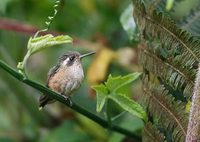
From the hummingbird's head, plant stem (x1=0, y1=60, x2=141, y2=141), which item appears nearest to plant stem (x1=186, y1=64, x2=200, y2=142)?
plant stem (x1=0, y1=60, x2=141, y2=141)

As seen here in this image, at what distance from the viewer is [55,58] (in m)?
4.49

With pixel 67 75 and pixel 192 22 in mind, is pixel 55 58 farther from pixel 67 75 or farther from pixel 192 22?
pixel 192 22

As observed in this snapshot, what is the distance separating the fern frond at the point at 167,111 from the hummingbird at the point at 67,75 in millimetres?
771

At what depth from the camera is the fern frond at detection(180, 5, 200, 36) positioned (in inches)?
106

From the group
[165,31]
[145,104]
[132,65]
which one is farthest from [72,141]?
[165,31]

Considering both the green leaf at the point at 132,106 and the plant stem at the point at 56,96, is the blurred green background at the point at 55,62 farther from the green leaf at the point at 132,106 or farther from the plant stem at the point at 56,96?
the green leaf at the point at 132,106

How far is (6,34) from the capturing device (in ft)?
13.6

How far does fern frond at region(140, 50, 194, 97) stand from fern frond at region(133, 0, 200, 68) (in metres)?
0.04

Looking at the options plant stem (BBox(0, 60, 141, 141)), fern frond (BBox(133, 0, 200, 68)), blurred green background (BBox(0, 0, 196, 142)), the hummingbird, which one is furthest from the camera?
blurred green background (BBox(0, 0, 196, 142))

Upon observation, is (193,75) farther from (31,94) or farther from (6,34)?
(6,34)

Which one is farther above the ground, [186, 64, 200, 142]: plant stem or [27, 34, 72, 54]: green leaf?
[186, 64, 200, 142]: plant stem

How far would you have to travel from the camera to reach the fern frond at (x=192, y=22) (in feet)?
8.84

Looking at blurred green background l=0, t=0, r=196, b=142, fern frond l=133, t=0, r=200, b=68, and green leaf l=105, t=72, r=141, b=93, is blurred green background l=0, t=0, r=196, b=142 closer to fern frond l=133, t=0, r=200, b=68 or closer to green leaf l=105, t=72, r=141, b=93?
green leaf l=105, t=72, r=141, b=93

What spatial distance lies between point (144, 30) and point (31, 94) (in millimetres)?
1512
